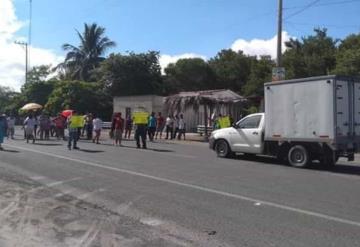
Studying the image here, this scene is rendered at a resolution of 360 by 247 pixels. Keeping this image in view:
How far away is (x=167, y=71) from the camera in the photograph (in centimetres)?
6619

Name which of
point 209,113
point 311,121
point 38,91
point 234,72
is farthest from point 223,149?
point 38,91

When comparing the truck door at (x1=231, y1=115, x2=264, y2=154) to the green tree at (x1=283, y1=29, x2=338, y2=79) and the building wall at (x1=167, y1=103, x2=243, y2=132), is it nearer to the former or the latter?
the building wall at (x1=167, y1=103, x2=243, y2=132)

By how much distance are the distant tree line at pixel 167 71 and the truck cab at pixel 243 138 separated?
2721cm

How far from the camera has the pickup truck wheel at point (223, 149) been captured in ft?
67.7

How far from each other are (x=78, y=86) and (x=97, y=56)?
14430 mm

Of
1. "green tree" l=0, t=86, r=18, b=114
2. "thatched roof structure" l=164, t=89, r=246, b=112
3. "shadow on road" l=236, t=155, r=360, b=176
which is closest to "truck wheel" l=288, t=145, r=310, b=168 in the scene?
"shadow on road" l=236, t=155, r=360, b=176

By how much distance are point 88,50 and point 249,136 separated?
54.3 m

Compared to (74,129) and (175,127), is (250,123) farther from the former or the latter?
(175,127)

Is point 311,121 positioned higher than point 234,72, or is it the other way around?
point 234,72

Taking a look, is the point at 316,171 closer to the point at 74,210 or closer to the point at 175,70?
the point at 74,210

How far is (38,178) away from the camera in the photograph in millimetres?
14281

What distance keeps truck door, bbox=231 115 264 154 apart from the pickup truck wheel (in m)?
0.31

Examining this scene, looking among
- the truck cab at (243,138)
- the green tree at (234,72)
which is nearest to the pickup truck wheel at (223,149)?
the truck cab at (243,138)

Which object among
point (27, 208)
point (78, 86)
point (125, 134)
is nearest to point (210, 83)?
point (78, 86)
